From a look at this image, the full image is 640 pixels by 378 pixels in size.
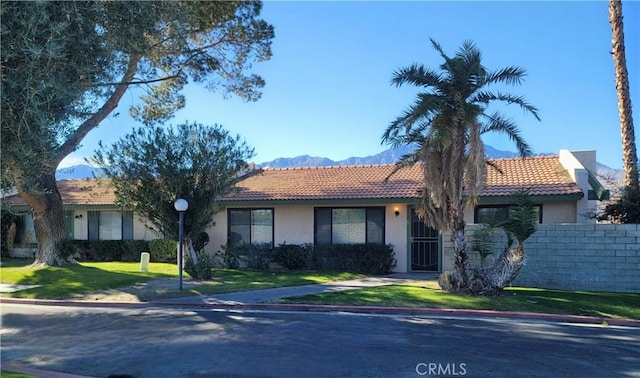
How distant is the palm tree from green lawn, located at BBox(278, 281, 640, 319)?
91 centimetres

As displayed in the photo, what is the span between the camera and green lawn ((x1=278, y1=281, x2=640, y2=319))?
11.5m

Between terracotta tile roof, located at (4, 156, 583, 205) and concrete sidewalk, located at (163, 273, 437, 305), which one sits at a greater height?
terracotta tile roof, located at (4, 156, 583, 205)

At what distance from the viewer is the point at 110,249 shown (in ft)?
78.9

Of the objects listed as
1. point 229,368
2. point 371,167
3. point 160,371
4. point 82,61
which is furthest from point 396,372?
point 371,167

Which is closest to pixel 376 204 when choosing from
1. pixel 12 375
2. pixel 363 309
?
pixel 363 309

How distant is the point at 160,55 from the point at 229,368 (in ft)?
48.1

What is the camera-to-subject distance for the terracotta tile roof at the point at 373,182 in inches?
701

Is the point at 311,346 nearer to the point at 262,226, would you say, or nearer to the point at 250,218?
the point at 262,226

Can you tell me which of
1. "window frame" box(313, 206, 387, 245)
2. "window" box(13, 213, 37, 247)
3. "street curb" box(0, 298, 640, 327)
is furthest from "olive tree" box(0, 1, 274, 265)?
"window" box(13, 213, 37, 247)

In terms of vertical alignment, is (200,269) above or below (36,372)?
above

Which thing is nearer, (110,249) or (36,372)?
(36,372)
